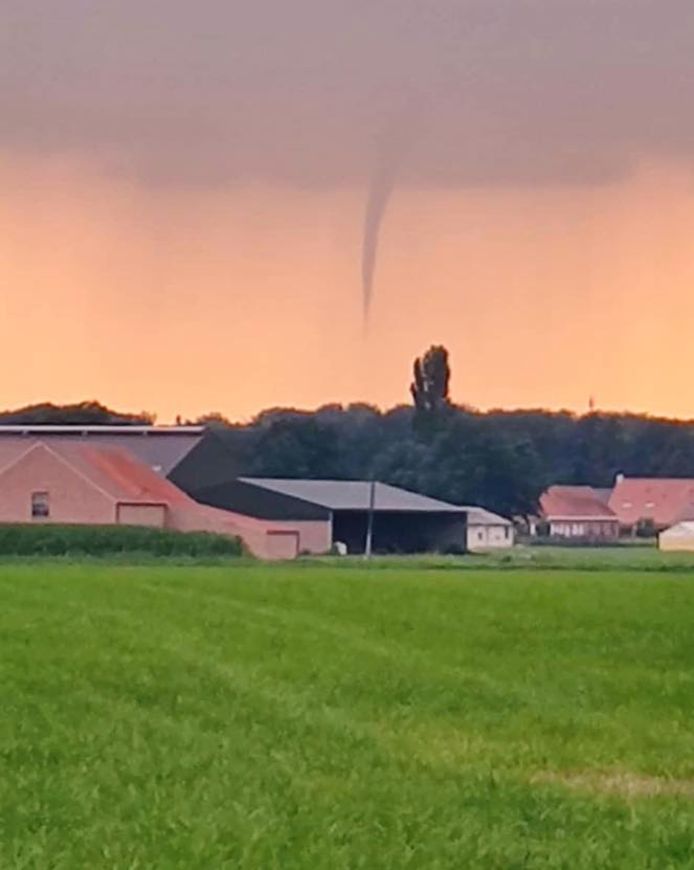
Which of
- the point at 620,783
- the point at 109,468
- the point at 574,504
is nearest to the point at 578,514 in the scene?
the point at 574,504

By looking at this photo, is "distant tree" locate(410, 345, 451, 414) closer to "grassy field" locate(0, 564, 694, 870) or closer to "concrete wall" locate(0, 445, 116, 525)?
"concrete wall" locate(0, 445, 116, 525)

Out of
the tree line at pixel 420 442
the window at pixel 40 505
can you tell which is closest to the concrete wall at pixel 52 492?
the window at pixel 40 505

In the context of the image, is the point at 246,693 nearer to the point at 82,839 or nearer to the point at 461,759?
the point at 461,759

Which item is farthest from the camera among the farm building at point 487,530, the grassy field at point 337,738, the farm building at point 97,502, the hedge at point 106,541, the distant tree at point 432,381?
the distant tree at point 432,381

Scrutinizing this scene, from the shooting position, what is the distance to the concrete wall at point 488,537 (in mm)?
120188

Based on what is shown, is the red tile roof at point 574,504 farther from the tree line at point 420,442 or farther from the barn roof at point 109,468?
the barn roof at point 109,468

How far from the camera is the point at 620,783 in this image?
1481 cm

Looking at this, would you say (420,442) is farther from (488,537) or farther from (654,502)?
(654,502)

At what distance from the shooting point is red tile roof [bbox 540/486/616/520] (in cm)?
15238

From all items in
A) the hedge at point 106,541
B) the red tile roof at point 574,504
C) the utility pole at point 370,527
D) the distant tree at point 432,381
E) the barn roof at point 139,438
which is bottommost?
the hedge at point 106,541

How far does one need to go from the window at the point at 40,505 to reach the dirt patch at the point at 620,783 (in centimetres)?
7813

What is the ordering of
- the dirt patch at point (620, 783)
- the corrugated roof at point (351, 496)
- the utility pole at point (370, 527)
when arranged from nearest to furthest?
the dirt patch at point (620, 783) → the utility pole at point (370, 527) → the corrugated roof at point (351, 496)

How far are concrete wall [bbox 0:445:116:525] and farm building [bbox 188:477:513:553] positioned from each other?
→ 489 inches

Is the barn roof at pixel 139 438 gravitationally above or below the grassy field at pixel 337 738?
above
